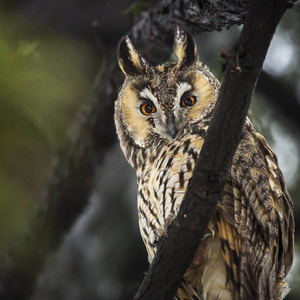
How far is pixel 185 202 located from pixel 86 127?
132 centimetres

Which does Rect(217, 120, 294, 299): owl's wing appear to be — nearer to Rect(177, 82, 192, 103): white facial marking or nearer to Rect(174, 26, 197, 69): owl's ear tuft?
Rect(177, 82, 192, 103): white facial marking

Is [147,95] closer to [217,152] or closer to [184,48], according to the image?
[184,48]

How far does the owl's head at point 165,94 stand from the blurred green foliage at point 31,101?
30.6 inches

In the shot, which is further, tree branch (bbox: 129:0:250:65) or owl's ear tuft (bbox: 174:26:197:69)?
owl's ear tuft (bbox: 174:26:197:69)

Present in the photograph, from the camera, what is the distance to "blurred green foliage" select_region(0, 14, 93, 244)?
121 inches

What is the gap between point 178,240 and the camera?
1879 millimetres

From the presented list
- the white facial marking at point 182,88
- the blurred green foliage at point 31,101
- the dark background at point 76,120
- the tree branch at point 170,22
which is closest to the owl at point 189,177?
the white facial marking at point 182,88

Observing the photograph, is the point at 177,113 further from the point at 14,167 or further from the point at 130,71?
the point at 14,167

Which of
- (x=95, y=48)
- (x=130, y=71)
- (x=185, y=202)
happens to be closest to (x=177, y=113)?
(x=130, y=71)

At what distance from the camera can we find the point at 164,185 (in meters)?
2.29

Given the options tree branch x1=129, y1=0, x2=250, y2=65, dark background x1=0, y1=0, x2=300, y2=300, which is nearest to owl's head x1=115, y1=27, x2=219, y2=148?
tree branch x1=129, y1=0, x2=250, y2=65

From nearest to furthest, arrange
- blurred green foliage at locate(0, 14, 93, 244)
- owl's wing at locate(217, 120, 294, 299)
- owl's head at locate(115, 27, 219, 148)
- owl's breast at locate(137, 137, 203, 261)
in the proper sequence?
owl's wing at locate(217, 120, 294, 299), owl's breast at locate(137, 137, 203, 261), owl's head at locate(115, 27, 219, 148), blurred green foliage at locate(0, 14, 93, 244)

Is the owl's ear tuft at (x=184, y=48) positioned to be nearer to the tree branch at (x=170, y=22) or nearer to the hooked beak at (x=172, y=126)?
the tree branch at (x=170, y=22)

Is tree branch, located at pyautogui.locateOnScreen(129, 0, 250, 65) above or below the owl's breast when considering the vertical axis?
above
